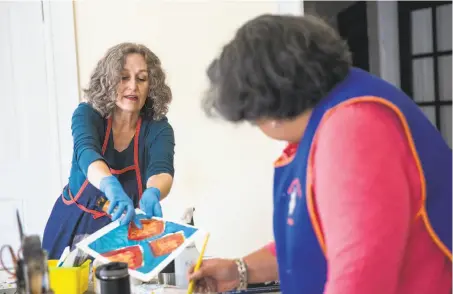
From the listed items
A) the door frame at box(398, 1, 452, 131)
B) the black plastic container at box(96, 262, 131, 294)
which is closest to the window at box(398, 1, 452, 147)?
the door frame at box(398, 1, 452, 131)

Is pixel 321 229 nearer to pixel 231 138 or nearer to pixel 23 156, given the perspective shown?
pixel 231 138

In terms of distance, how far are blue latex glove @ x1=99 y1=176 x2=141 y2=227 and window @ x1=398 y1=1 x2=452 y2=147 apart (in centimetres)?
185

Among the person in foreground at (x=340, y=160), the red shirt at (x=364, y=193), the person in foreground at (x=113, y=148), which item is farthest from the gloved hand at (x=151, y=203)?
the red shirt at (x=364, y=193)

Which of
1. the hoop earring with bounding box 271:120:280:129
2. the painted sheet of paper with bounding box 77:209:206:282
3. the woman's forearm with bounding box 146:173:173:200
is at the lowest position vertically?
the painted sheet of paper with bounding box 77:209:206:282

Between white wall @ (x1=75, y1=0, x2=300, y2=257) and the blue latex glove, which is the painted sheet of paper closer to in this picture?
the blue latex glove

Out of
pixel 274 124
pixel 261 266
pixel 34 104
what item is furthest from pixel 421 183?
pixel 34 104

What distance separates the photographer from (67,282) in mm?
1050

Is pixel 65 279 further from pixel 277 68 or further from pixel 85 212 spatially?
pixel 277 68

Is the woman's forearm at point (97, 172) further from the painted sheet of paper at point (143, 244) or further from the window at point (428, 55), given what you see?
the window at point (428, 55)

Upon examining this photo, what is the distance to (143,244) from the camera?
3.47 ft

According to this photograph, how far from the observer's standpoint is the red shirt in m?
0.62

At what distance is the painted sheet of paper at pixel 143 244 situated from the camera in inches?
39.8

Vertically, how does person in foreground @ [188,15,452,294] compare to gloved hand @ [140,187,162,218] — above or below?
above

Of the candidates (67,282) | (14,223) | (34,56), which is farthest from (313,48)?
(14,223)
